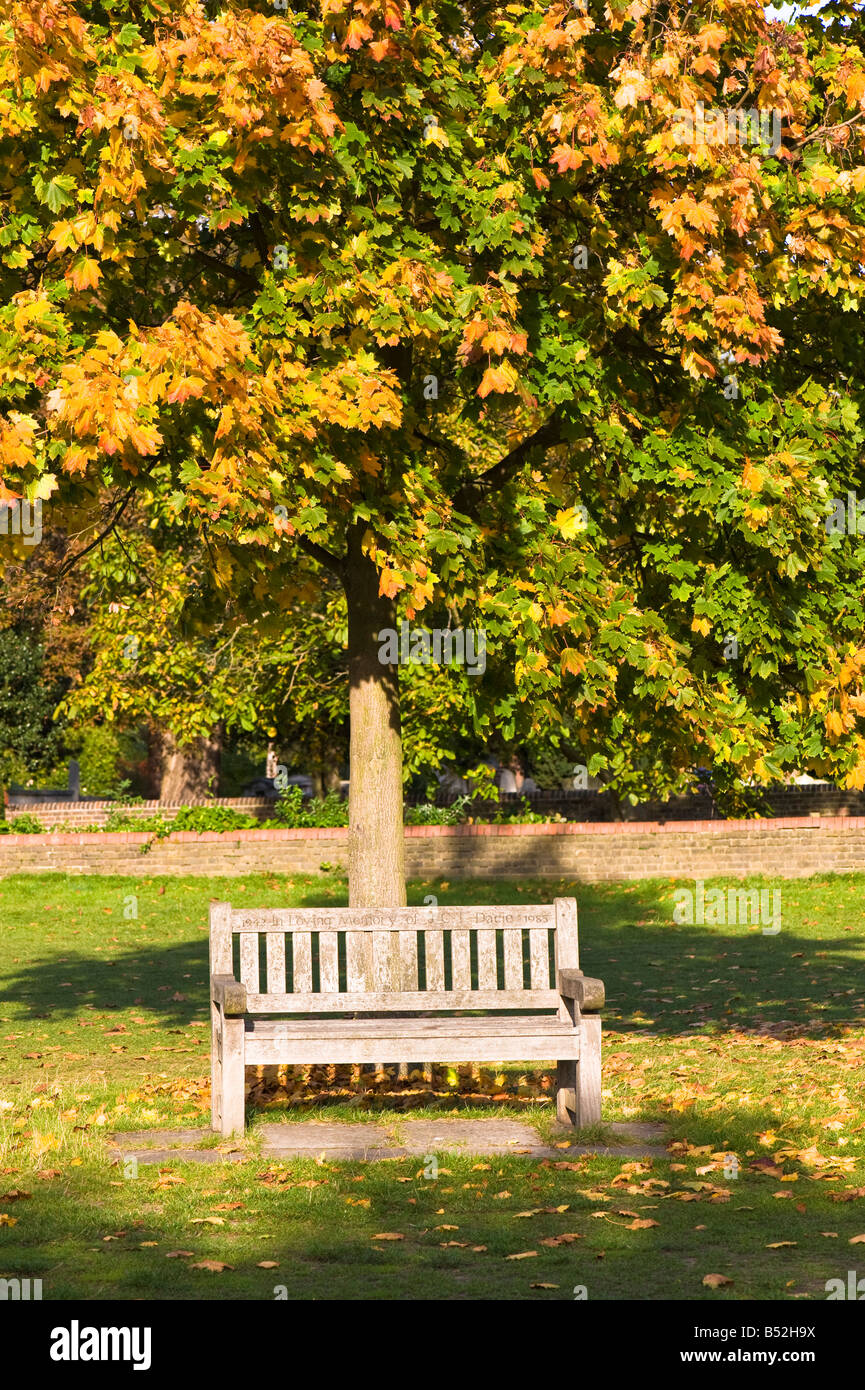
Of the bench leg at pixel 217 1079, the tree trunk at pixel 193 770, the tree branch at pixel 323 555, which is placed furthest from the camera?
the tree trunk at pixel 193 770

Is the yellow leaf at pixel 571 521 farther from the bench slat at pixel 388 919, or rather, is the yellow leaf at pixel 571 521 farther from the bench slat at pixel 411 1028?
the bench slat at pixel 411 1028

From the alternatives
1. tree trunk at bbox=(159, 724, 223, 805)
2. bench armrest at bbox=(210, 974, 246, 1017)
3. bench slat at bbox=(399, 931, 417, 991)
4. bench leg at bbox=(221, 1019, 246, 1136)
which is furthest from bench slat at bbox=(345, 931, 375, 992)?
tree trunk at bbox=(159, 724, 223, 805)

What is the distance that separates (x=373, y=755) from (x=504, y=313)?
2.68 meters

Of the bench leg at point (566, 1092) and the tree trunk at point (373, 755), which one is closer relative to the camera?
the bench leg at point (566, 1092)

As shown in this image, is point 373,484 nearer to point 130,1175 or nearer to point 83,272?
point 83,272

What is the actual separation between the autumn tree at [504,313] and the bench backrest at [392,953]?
1114 mm

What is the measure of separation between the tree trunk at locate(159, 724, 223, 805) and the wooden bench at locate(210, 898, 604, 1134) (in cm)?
1708

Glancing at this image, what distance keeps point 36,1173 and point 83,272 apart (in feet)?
13.4

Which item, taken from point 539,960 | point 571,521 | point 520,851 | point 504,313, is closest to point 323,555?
point 571,521

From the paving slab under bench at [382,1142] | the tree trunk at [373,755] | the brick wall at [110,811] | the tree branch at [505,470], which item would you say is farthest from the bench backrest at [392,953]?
the brick wall at [110,811]

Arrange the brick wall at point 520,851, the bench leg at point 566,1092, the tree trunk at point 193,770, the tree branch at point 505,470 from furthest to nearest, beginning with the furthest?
the tree trunk at point 193,770
the brick wall at point 520,851
the tree branch at point 505,470
the bench leg at point 566,1092

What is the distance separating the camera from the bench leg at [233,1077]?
745 cm

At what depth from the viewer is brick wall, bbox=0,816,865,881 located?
2050cm

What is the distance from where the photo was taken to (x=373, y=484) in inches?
322
